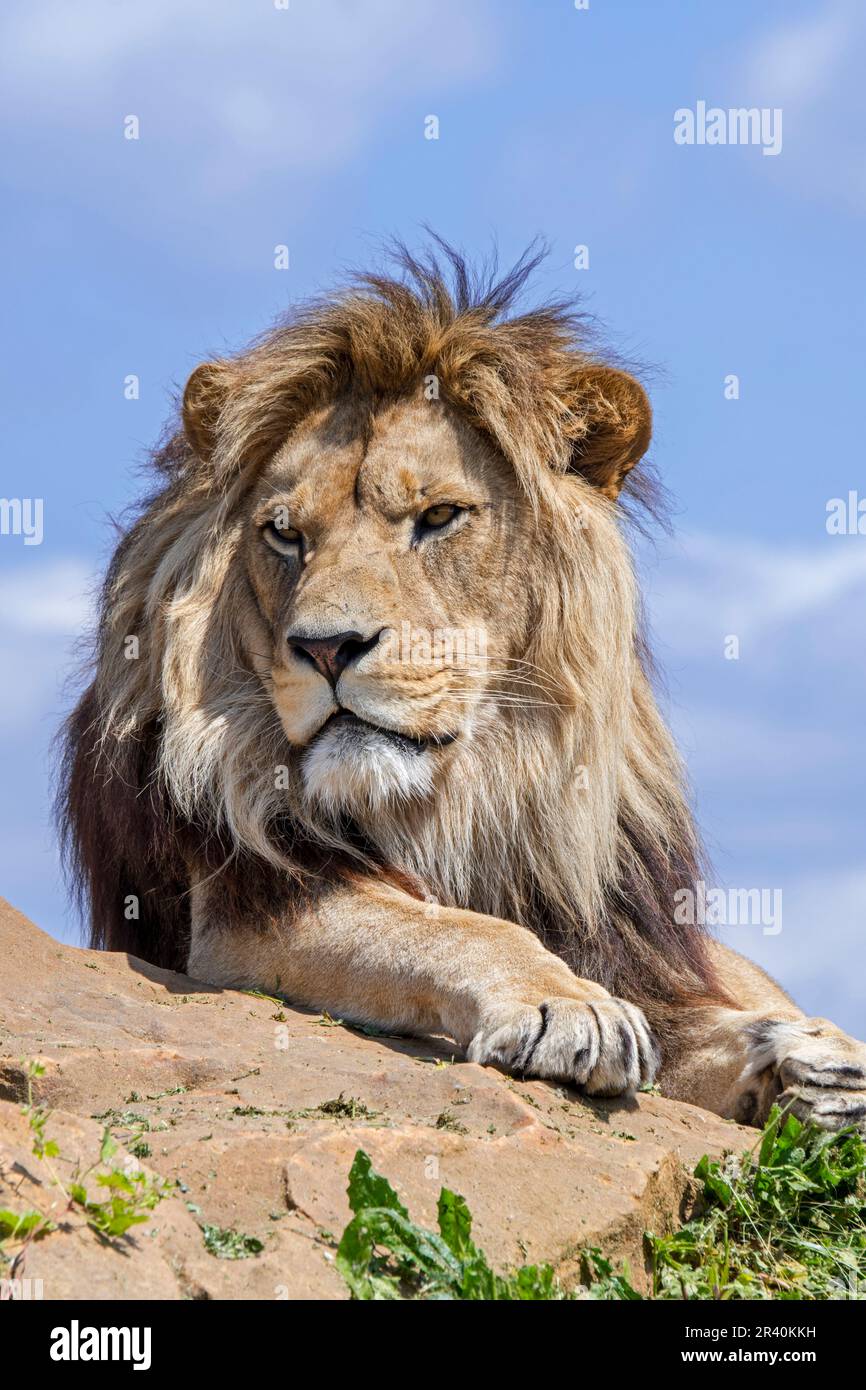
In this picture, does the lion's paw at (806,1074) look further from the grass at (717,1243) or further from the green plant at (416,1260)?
the green plant at (416,1260)

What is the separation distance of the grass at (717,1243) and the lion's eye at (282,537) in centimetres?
269

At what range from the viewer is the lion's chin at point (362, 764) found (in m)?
5.56

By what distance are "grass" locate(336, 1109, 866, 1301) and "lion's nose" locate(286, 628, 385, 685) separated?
200 centimetres

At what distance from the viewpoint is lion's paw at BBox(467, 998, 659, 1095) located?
15.3ft

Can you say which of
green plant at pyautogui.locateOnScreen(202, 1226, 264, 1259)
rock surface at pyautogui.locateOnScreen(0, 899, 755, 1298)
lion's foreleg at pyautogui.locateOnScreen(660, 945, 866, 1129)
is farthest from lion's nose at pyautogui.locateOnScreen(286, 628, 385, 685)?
green plant at pyautogui.locateOnScreen(202, 1226, 264, 1259)

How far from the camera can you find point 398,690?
5516 mm

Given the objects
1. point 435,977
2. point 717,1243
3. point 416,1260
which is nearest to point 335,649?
point 435,977

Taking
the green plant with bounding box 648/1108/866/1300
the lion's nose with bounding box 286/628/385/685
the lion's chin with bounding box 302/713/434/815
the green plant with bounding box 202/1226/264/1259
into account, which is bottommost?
the green plant with bounding box 648/1108/866/1300

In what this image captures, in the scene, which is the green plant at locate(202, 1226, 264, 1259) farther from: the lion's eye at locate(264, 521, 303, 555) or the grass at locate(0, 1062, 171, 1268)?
the lion's eye at locate(264, 521, 303, 555)

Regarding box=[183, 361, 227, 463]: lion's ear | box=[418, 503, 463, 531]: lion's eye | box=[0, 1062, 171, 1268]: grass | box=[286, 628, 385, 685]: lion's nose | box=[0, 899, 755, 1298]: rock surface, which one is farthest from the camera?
box=[183, 361, 227, 463]: lion's ear

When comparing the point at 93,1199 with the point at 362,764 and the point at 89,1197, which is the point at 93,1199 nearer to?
the point at 89,1197

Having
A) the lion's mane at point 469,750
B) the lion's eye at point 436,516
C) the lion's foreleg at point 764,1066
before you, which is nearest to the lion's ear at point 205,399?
the lion's mane at point 469,750

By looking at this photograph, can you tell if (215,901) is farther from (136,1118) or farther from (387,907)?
(136,1118)
